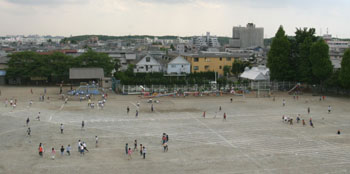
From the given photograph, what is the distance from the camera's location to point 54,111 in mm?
43562

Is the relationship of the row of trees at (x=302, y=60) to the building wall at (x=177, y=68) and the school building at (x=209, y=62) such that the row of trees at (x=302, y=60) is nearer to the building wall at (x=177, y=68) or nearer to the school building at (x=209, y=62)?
the school building at (x=209, y=62)

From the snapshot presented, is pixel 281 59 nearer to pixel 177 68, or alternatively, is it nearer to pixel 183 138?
pixel 177 68

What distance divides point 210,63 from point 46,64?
3896 centimetres

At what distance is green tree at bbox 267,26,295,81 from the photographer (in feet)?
208

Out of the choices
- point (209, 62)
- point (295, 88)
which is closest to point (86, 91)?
point (209, 62)

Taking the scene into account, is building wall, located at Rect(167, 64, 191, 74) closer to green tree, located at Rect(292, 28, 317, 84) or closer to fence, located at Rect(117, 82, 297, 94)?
fence, located at Rect(117, 82, 297, 94)

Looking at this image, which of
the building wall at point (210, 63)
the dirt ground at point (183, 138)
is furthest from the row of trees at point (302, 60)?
the building wall at point (210, 63)

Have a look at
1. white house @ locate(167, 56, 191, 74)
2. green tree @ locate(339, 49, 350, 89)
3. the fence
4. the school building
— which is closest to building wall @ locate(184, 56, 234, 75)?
the school building

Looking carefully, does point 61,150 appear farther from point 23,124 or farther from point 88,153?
point 23,124

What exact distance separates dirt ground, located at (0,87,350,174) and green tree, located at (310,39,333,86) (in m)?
8.97

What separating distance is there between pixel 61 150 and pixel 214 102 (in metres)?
30.8

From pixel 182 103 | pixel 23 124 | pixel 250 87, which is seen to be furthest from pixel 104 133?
pixel 250 87

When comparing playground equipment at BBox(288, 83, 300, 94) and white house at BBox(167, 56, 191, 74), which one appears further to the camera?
white house at BBox(167, 56, 191, 74)

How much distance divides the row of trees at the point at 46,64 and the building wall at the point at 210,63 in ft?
71.5
